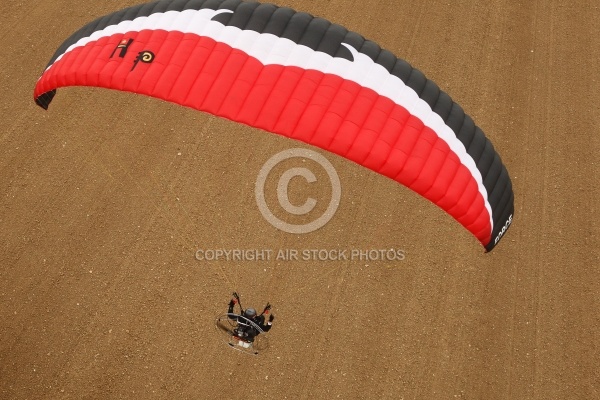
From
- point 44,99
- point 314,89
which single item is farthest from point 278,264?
point 44,99

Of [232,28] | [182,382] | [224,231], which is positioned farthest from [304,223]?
[232,28]

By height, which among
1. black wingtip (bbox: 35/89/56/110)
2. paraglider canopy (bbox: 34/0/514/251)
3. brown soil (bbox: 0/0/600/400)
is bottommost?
brown soil (bbox: 0/0/600/400)

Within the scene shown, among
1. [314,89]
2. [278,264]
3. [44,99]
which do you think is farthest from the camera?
[278,264]

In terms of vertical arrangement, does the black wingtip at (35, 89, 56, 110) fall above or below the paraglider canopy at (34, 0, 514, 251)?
below

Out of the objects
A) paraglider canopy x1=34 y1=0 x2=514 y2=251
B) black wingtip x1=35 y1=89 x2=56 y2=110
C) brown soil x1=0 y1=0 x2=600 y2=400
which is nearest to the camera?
paraglider canopy x1=34 y1=0 x2=514 y2=251

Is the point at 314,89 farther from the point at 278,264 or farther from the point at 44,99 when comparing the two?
the point at 44,99

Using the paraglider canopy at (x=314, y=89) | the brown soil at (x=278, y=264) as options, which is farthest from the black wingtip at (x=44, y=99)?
the brown soil at (x=278, y=264)

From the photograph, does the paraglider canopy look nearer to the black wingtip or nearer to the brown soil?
the black wingtip

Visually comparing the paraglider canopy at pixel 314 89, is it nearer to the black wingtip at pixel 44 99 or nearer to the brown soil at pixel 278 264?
the black wingtip at pixel 44 99

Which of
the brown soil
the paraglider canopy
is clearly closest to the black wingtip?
the paraglider canopy
